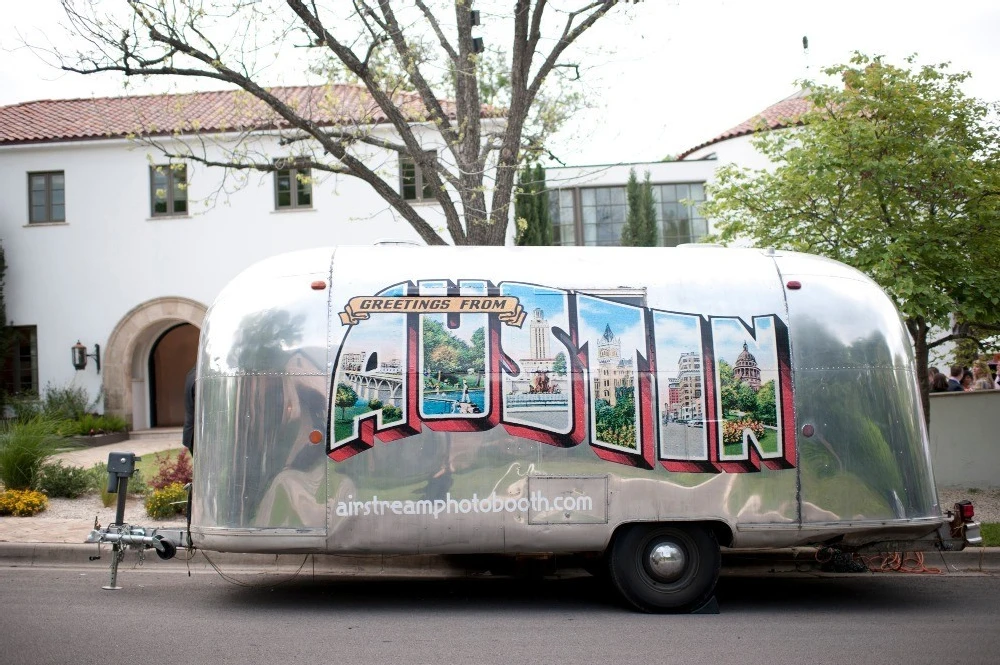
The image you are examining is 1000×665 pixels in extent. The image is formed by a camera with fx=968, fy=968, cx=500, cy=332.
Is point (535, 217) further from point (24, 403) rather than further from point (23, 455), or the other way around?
point (23, 455)

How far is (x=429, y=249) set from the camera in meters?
7.64

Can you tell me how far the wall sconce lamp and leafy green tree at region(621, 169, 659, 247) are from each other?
1254cm

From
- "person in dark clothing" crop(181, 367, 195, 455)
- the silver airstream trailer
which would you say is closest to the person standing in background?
the silver airstream trailer

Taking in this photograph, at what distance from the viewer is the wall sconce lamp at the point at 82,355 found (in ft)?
73.4

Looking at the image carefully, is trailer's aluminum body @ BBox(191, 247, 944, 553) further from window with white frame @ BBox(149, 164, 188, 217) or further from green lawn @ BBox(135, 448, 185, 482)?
window with white frame @ BBox(149, 164, 188, 217)

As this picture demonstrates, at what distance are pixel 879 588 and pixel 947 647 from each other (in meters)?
2.14

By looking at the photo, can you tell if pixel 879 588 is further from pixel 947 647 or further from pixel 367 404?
pixel 367 404

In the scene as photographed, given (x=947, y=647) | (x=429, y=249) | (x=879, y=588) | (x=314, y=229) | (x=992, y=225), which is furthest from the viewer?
(x=314, y=229)

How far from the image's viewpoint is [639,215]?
22.9 m

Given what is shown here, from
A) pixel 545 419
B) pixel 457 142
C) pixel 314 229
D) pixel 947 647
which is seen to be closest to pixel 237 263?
pixel 314 229

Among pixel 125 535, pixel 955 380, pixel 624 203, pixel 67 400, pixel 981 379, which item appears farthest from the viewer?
pixel 624 203

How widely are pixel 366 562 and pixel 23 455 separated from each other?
17.6ft

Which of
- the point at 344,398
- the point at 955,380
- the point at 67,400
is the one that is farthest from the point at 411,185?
the point at 344,398

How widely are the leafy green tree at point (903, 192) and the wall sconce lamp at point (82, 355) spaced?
16.4m
